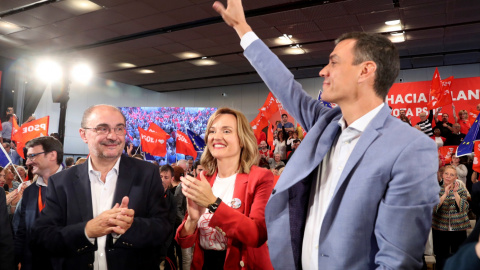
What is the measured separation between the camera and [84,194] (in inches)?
81.0

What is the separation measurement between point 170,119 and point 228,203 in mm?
14412

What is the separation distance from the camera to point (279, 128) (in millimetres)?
11258

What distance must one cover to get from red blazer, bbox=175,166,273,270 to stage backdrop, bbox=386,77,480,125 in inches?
297

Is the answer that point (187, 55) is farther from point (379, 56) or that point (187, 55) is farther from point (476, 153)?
point (379, 56)

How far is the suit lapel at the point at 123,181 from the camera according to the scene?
6.81ft

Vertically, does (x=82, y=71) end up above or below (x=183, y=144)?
above

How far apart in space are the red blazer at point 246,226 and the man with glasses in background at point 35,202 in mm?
876

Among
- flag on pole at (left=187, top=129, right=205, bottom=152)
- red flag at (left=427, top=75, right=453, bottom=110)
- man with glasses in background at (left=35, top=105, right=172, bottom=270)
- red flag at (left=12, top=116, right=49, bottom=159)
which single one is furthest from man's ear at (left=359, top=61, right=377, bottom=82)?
flag on pole at (left=187, top=129, right=205, bottom=152)

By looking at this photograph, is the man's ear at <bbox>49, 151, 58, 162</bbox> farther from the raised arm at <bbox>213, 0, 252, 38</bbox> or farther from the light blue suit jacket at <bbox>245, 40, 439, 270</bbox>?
the light blue suit jacket at <bbox>245, 40, 439, 270</bbox>

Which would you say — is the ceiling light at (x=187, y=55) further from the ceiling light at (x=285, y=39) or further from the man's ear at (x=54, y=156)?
the man's ear at (x=54, y=156)

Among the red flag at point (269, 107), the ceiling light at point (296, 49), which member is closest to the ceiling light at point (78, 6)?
the red flag at point (269, 107)

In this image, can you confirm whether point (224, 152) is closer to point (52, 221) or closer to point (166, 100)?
point (52, 221)

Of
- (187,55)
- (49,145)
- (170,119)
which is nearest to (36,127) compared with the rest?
(49,145)

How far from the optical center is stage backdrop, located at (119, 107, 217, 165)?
15.9m
